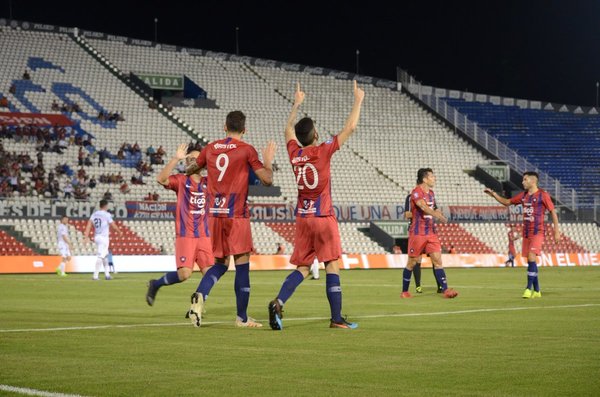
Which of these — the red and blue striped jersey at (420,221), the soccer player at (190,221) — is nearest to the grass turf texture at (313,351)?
the soccer player at (190,221)

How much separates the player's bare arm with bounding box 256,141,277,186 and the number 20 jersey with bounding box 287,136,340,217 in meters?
0.48

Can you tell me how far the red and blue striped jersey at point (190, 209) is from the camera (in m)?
15.5

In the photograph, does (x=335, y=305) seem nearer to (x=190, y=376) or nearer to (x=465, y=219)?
(x=190, y=376)

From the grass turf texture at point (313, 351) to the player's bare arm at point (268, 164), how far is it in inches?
71.3

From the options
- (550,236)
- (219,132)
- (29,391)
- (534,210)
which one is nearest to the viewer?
(29,391)

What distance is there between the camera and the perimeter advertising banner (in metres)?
41.1

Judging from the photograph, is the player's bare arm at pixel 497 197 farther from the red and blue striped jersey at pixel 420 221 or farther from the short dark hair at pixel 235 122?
the short dark hair at pixel 235 122

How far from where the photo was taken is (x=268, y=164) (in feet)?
39.9

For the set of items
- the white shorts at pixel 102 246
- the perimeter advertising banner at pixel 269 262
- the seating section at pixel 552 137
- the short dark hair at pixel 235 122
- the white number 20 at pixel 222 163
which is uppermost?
the seating section at pixel 552 137

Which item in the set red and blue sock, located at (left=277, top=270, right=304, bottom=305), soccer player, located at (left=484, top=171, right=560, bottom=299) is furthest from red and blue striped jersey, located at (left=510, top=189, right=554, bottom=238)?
red and blue sock, located at (left=277, top=270, right=304, bottom=305)

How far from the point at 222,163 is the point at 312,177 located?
1131 mm

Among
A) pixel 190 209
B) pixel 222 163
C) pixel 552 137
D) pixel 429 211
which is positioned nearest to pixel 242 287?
pixel 222 163

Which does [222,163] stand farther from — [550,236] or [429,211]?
[550,236]

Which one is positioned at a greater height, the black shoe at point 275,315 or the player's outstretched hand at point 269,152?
the player's outstretched hand at point 269,152
